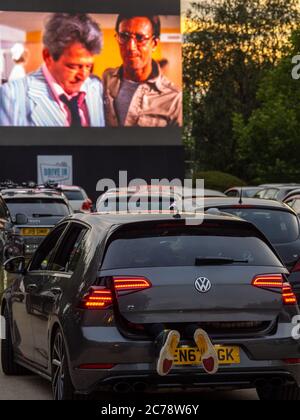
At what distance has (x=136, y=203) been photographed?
76.8 feet

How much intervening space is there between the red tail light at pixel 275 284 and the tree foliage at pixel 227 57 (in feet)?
238

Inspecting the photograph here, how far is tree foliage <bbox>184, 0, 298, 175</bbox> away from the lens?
81.6 meters

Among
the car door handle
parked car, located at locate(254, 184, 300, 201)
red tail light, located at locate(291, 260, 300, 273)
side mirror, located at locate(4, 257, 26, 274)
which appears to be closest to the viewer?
the car door handle

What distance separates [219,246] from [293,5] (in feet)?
245

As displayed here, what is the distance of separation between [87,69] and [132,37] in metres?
2.60

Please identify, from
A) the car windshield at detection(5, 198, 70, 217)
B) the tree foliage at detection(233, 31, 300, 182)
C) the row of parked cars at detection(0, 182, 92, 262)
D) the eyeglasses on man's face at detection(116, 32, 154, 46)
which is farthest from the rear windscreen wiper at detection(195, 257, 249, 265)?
the tree foliage at detection(233, 31, 300, 182)

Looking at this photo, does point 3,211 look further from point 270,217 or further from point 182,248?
point 182,248

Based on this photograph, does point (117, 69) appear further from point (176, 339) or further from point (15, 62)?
point (176, 339)

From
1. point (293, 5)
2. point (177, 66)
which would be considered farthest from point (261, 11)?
point (177, 66)

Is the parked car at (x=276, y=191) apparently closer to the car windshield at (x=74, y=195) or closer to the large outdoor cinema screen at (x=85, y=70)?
the car windshield at (x=74, y=195)

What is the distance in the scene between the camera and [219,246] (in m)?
9.07

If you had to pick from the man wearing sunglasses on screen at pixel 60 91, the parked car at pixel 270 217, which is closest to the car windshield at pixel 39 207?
the parked car at pixel 270 217

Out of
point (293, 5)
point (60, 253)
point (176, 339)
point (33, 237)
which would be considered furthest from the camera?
point (293, 5)

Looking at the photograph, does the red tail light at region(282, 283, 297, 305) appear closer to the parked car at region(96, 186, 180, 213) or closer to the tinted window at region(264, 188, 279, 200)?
the parked car at region(96, 186, 180, 213)
